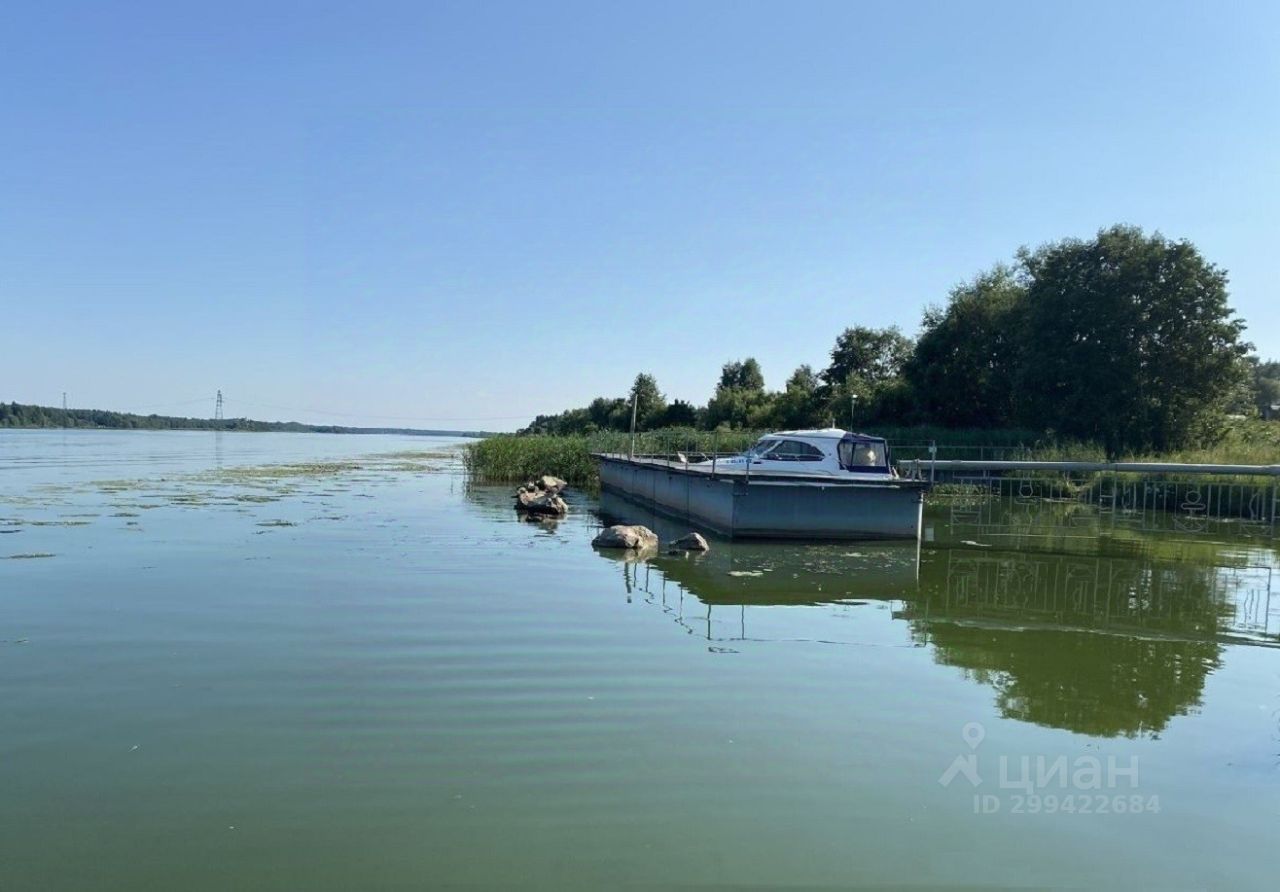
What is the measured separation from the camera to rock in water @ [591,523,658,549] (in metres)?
17.6

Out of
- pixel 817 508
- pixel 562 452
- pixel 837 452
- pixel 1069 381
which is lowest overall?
pixel 817 508

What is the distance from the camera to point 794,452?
21531 mm

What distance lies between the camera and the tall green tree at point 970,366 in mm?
44562

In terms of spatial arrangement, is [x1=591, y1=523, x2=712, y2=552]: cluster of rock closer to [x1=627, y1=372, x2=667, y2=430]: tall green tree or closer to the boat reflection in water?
the boat reflection in water

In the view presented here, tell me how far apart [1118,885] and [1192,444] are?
1508 inches

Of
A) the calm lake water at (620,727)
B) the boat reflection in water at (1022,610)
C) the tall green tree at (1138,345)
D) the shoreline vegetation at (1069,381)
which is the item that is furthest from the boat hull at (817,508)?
the tall green tree at (1138,345)

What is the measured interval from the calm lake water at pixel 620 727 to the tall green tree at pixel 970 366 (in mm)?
30442

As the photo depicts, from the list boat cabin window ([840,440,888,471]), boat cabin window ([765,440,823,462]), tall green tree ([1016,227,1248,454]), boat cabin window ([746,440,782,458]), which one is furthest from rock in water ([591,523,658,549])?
Answer: tall green tree ([1016,227,1248,454])

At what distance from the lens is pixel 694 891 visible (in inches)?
179

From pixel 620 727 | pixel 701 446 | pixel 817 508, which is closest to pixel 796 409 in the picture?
pixel 701 446

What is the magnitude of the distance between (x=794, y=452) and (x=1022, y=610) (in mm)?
9200

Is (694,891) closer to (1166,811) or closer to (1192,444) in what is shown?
(1166,811)

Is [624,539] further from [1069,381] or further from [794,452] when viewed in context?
[1069,381]

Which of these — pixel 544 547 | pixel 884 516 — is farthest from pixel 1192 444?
pixel 544 547
